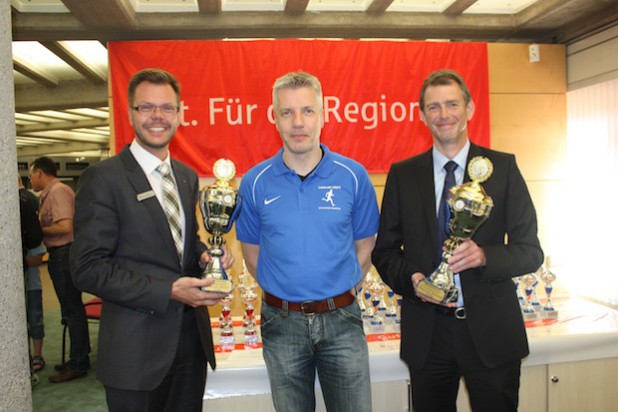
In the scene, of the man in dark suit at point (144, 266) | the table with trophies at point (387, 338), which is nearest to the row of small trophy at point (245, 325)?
the table with trophies at point (387, 338)

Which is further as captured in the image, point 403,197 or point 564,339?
point 564,339

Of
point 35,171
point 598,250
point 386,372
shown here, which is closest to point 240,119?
point 35,171

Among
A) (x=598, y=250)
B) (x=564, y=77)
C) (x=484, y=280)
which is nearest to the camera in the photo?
(x=484, y=280)

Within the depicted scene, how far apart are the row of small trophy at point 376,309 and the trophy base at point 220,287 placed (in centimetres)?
134

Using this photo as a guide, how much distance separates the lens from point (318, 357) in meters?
1.90

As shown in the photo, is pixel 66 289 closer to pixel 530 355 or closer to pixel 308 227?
pixel 308 227

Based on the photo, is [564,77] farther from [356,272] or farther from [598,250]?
[356,272]

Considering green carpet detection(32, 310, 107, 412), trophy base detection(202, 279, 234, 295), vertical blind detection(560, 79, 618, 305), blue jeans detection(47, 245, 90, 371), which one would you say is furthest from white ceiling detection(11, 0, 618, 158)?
green carpet detection(32, 310, 107, 412)

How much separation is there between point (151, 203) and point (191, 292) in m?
0.30

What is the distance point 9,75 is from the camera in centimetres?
137

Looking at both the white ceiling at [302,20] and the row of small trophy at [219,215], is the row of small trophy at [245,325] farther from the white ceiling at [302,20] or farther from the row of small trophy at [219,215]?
the white ceiling at [302,20]

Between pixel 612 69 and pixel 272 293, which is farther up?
pixel 612 69

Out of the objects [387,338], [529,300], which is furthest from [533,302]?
[387,338]

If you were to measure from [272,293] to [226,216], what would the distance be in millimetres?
328
